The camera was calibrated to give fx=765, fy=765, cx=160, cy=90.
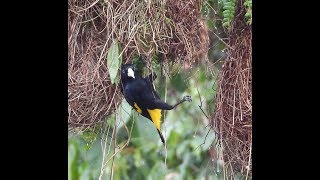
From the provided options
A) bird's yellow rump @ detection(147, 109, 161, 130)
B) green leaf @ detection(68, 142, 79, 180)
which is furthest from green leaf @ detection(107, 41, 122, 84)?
green leaf @ detection(68, 142, 79, 180)

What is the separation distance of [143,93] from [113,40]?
21 cm

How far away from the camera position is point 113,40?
2570 mm

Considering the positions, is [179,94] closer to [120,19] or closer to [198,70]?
[198,70]

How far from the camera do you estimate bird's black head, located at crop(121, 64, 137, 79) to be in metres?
2.54

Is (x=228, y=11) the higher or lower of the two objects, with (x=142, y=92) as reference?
higher

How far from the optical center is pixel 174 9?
8.29ft

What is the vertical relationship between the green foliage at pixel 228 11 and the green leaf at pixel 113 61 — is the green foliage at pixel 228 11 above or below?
above

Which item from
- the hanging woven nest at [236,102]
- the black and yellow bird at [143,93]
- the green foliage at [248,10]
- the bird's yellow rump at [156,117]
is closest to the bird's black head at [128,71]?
the black and yellow bird at [143,93]

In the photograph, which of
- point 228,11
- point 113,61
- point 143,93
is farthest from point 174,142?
point 228,11

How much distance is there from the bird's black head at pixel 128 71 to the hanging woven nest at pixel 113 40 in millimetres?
23

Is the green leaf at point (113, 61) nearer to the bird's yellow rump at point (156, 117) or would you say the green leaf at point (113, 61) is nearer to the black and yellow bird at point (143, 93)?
the black and yellow bird at point (143, 93)

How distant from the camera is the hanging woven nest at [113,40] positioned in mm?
2521

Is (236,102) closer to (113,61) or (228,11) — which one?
(228,11)

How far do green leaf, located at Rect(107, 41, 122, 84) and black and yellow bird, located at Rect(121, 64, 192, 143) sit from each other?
2cm
